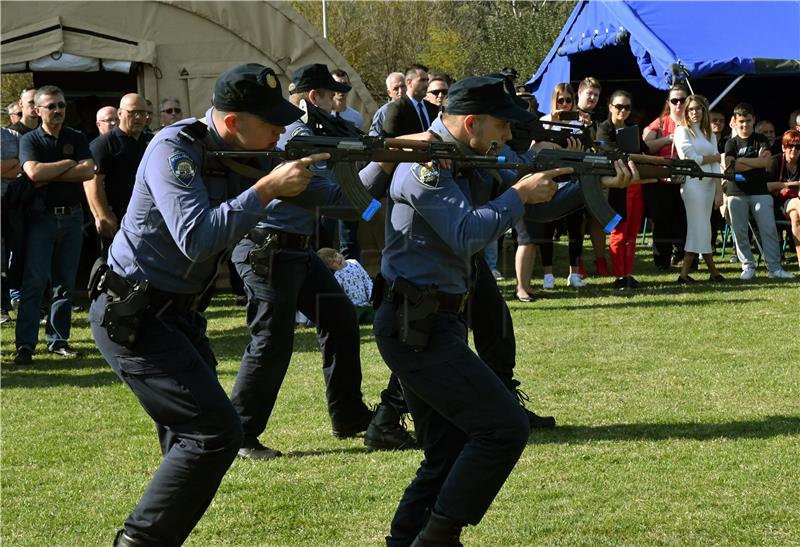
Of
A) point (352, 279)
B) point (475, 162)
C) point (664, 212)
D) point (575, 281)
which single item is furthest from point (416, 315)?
point (664, 212)

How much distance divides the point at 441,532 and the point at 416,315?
875 millimetres

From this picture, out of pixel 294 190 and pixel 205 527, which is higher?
pixel 294 190

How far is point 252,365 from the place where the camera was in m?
6.82

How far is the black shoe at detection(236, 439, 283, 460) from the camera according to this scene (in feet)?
22.6

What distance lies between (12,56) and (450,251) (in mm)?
10934

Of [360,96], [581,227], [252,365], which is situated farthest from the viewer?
[360,96]

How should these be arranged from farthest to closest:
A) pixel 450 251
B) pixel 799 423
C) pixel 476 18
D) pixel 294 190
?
1. pixel 476 18
2. pixel 799 423
3. pixel 450 251
4. pixel 294 190

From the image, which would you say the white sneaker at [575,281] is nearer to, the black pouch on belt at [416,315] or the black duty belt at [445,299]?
the black duty belt at [445,299]

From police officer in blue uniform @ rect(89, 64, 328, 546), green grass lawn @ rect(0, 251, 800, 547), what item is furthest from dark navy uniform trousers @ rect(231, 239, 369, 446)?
police officer in blue uniform @ rect(89, 64, 328, 546)

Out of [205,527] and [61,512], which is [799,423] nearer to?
[205,527]

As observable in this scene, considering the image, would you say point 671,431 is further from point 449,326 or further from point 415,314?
point 415,314

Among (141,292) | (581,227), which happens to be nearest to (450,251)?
(141,292)

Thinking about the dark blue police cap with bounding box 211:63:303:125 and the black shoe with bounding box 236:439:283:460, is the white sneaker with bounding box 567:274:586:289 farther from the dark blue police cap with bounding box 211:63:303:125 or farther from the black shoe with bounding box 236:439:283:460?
the dark blue police cap with bounding box 211:63:303:125

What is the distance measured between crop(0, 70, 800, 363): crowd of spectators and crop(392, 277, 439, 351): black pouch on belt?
1.23 metres
